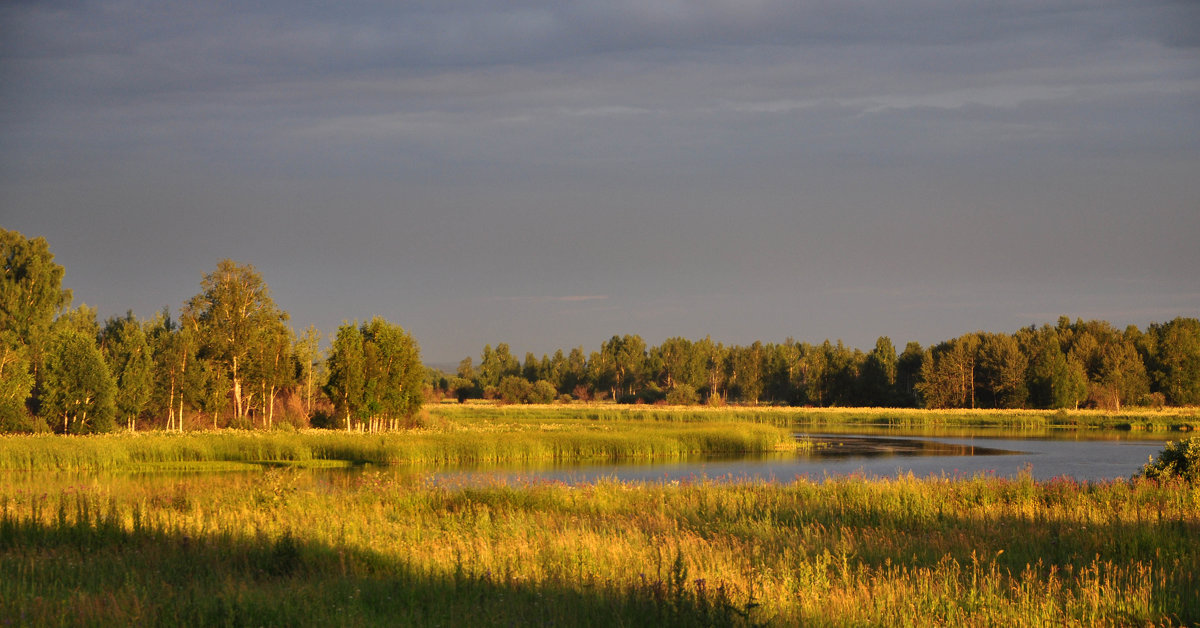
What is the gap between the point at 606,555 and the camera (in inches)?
438

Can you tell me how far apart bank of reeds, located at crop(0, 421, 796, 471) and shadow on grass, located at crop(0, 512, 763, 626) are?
76.5 feet

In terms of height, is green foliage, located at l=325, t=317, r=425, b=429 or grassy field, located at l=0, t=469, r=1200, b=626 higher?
green foliage, located at l=325, t=317, r=425, b=429

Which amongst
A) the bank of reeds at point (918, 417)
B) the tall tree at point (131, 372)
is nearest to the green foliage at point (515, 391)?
the bank of reeds at point (918, 417)

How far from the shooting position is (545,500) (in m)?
18.7

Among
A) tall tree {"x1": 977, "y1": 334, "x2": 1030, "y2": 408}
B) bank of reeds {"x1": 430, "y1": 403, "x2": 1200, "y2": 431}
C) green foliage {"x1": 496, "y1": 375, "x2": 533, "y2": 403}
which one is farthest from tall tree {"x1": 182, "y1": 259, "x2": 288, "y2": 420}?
tall tree {"x1": 977, "y1": 334, "x2": 1030, "y2": 408}

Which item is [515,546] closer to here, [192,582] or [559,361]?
[192,582]

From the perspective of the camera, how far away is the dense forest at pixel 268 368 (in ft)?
134

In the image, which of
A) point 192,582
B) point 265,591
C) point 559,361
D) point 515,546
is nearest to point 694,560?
point 515,546

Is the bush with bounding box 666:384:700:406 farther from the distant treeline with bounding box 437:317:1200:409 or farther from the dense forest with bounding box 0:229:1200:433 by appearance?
the dense forest with bounding box 0:229:1200:433

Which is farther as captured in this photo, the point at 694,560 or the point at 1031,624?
the point at 694,560

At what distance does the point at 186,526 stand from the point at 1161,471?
66.0ft

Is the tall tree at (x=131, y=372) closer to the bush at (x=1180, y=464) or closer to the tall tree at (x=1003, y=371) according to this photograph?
the bush at (x=1180, y=464)

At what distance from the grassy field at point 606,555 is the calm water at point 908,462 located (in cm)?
936

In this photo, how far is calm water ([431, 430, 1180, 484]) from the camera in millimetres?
33281
